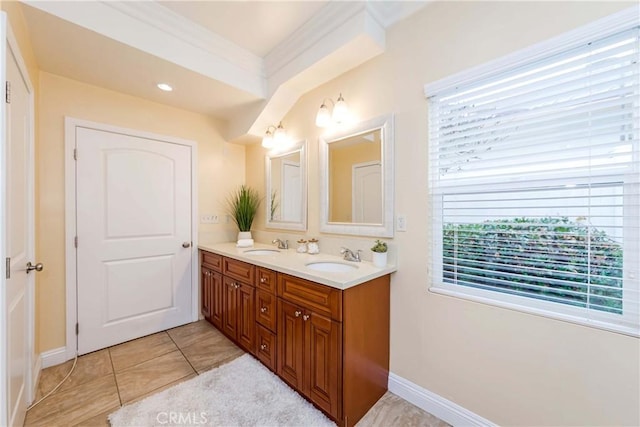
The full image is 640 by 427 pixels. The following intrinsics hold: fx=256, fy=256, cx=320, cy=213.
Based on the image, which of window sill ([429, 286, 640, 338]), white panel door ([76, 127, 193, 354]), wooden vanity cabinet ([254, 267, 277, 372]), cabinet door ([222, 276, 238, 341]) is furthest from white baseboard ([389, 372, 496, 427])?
white panel door ([76, 127, 193, 354])

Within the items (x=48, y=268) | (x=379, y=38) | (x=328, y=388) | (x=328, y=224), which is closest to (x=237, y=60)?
(x=379, y=38)

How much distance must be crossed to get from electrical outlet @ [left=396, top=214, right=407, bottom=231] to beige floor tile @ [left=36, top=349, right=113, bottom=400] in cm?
241

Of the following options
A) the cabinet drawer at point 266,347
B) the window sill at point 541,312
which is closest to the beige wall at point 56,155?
the cabinet drawer at point 266,347

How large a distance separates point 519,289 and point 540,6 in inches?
54.9

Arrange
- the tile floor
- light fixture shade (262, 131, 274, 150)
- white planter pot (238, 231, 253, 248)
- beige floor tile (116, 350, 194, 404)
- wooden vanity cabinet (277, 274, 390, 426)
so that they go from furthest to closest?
white planter pot (238, 231, 253, 248) < light fixture shade (262, 131, 274, 150) < beige floor tile (116, 350, 194, 404) < the tile floor < wooden vanity cabinet (277, 274, 390, 426)

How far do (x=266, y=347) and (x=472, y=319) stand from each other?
1405 mm

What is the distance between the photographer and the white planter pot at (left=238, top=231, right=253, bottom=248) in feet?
9.03

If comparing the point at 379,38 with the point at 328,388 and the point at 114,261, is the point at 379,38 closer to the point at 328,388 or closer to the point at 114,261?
the point at 328,388

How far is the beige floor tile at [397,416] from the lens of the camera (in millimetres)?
1494

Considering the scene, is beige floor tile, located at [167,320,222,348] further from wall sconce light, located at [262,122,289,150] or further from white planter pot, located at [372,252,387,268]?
wall sconce light, located at [262,122,289,150]

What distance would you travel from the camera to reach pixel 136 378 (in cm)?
187

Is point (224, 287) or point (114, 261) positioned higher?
point (114, 261)

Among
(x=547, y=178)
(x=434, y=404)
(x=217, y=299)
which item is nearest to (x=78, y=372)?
(x=217, y=299)

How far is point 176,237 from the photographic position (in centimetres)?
270
